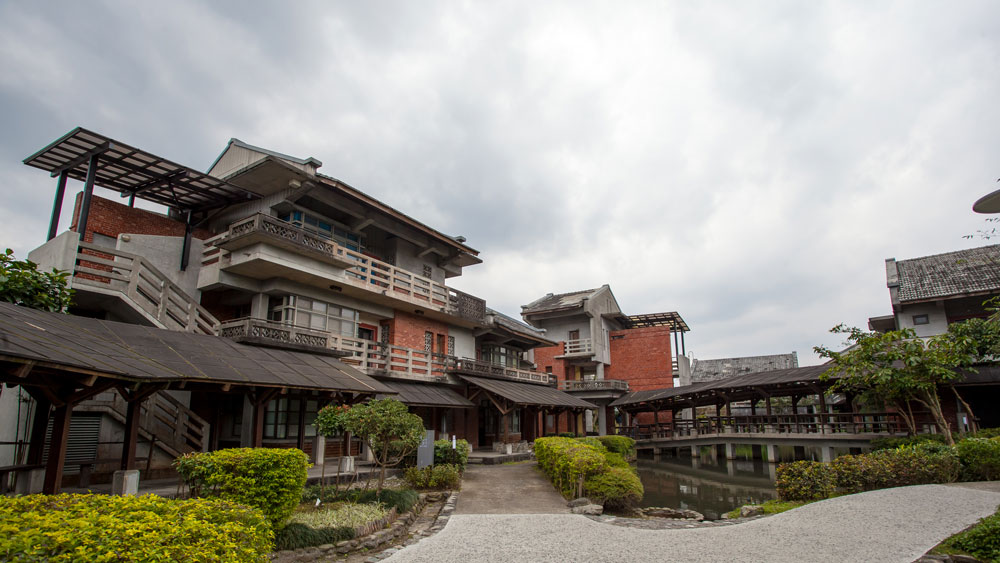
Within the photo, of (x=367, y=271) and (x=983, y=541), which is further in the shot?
(x=367, y=271)

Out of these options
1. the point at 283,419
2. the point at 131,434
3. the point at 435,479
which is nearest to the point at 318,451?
the point at 283,419

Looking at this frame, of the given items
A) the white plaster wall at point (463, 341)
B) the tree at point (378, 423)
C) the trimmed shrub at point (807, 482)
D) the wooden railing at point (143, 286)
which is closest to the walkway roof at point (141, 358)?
the tree at point (378, 423)

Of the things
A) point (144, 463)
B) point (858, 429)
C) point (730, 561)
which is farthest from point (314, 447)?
point (858, 429)

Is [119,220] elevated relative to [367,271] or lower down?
elevated

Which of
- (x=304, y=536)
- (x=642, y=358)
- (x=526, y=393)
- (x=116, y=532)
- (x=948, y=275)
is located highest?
(x=948, y=275)

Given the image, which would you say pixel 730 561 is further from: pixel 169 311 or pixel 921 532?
pixel 169 311

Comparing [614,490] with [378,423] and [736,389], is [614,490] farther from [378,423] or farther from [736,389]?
[736,389]

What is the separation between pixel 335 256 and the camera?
17609 mm

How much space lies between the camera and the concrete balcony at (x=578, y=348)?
132 ft

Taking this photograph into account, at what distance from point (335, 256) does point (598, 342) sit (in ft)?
88.7

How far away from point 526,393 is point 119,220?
1678 cm

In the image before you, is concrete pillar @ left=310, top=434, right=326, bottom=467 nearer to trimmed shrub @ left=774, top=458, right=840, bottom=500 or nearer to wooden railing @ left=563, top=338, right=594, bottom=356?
trimmed shrub @ left=774, top=458, right=840, bottom=500

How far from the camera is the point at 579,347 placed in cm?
4053

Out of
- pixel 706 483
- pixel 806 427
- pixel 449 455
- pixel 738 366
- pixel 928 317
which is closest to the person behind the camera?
pixel 449 455
